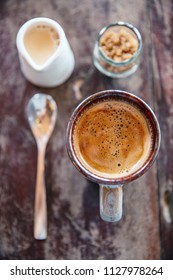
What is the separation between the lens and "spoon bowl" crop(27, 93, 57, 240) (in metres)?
1.25

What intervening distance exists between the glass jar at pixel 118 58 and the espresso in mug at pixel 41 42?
0.35 ft

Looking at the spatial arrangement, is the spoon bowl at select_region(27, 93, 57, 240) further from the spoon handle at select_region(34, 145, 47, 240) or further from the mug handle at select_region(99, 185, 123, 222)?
the mug handle at select_region(99, 185, 123, 222)

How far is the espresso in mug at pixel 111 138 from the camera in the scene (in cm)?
110

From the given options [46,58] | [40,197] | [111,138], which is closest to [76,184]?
[40,197]

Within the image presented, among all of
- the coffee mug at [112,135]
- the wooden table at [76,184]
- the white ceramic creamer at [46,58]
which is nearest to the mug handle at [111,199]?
the coffee mug at [112,135]

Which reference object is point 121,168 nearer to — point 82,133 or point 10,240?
point 82,133

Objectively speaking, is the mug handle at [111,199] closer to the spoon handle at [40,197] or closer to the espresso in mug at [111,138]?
the espresso in mug at [111,138]

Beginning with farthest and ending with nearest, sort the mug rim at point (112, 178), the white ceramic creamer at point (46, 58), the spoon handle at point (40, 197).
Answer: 1. the spoon handle at point (40, 197)
2. the white ceramic creamer at point (46, 58)
3. the mug rim at point (112, 178)

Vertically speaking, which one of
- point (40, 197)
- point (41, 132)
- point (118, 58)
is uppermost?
point (118, 58)

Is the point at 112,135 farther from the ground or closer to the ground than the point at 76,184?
farther from the ground

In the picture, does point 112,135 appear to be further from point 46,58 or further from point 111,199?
point 46,58

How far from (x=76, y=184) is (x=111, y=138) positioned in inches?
8.2

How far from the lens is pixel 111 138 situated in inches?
43.4

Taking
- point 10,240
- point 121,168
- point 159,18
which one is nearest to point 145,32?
point 159,18
